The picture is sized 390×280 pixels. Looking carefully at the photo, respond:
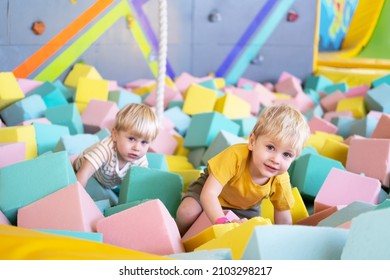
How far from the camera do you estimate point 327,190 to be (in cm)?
152

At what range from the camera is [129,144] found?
1569 millimetres

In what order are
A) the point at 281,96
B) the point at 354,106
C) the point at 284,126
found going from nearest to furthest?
the point at 284,126
the point at 354,106
the point at 281,96

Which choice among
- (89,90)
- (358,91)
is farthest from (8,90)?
(358,91)

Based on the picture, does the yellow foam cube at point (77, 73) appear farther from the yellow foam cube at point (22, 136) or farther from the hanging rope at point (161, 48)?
Answer: the yellow foam cube at point (22, 136)

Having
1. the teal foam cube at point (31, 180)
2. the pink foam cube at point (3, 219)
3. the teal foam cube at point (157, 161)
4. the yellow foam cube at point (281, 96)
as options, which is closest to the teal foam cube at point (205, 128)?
the teal foam cube at point (157, 161)

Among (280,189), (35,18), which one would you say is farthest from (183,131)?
(280,189)

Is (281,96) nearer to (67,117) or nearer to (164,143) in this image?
(164,143)

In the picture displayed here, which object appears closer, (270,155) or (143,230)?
(143,230)

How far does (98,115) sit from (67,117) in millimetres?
112

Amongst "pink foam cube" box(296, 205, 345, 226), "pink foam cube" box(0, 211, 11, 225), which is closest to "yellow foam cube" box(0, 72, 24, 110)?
"pink foam cube" box(0, 211, 11, 225)

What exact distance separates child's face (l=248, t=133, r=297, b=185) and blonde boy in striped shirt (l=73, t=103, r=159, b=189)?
0.30m

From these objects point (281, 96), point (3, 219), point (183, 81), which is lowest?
point (281, 96)

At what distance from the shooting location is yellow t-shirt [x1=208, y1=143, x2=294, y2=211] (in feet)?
4.68

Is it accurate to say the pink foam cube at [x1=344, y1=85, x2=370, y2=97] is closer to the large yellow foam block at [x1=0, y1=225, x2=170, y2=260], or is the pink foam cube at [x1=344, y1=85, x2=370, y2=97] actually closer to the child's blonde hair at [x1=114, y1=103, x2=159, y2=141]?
the child's blonde hair at [x1=114, y1=103, x2=159, y2=141]
